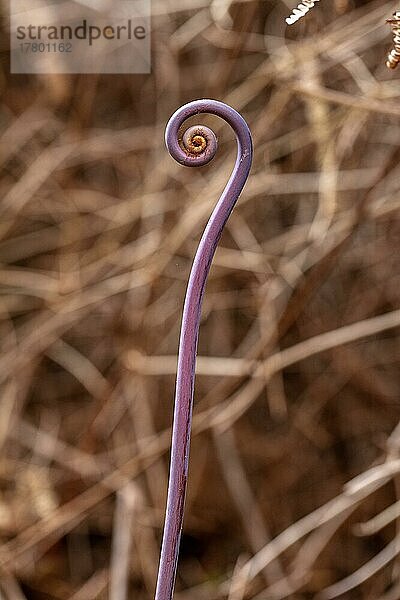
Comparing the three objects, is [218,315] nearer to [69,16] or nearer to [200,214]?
[200,214]

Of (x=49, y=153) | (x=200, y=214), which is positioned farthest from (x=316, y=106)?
(x=49, y=153)

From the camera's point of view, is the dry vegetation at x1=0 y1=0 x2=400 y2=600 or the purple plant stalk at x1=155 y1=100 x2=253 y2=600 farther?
the dry vegetation at x1=0 y1=0 x2=400 y2=600

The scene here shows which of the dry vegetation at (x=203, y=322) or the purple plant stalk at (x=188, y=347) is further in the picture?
the dry vegetation at (x=203, y=322)

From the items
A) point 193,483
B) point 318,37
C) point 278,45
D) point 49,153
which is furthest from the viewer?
point 193,483

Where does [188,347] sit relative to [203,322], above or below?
above

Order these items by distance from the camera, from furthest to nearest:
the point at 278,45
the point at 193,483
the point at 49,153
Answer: the point at 193,483, the point at 49,153, the point at 278,45

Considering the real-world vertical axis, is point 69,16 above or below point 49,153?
above

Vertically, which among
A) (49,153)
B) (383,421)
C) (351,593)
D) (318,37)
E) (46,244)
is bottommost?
(351,593)

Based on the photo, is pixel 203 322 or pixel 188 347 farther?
pixel 203 322
